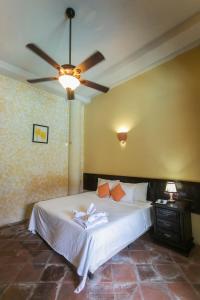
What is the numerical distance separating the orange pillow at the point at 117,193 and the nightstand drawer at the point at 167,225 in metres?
0.79

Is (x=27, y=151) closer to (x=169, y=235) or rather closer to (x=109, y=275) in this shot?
(x=109, y=275)

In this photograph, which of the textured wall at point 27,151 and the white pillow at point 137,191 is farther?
the textured wall at point 27,151

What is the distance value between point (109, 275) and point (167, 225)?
1.14 metres

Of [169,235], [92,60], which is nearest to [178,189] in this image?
[169,235]

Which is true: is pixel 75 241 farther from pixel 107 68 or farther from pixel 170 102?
pixel 107 68

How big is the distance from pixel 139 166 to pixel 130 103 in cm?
145

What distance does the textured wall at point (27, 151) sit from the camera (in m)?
3.27

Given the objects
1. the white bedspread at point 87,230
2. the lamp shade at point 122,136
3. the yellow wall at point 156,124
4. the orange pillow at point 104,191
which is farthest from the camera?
the lamp shade at point 122,136

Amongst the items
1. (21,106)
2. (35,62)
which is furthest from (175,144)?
(21,106)

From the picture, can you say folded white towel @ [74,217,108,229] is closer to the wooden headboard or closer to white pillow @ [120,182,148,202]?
white pillow @ [120,182,148,202]

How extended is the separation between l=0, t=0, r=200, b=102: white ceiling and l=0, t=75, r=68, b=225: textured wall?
1.89 ft

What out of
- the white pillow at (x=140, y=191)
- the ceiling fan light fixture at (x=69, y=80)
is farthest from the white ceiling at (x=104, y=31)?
the white pillow at (x=140, y=191)

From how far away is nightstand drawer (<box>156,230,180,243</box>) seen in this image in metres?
2.33

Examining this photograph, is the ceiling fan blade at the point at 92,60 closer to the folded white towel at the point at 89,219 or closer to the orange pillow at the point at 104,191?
the folded white towel at the point at 89,219
